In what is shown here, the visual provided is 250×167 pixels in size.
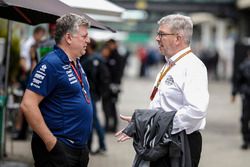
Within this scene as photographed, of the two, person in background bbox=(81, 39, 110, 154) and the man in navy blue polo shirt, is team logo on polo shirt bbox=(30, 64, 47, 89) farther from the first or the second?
person in background bbox=(81, 39, 110, 154)

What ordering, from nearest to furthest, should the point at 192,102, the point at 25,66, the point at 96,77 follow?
the point at 192,102
the point at 96,77
the point at 25,66

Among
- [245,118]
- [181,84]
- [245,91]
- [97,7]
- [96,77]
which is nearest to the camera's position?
[181,84]

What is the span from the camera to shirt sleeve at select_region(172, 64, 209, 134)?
4496 mm

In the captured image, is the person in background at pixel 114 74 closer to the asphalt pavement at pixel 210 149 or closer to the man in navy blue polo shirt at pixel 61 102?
the asphalt pavement at pixel 210 149

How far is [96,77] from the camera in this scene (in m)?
10.4

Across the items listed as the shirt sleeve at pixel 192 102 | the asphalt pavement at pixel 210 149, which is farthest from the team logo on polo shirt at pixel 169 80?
the asphalt pavement at pixel 210 149

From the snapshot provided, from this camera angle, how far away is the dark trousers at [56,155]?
4.60 meters

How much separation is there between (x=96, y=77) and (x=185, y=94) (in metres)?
5.95

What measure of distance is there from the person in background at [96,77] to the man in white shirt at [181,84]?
16.6 ft

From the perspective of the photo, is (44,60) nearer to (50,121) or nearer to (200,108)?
(50,121)

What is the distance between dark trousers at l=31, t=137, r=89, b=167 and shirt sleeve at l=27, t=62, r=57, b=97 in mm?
398

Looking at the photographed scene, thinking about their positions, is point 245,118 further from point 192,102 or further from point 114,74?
point 192,102

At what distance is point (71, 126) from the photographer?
4641 millimetres

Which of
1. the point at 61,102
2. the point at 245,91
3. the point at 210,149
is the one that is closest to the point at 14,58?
the point at 210,149
